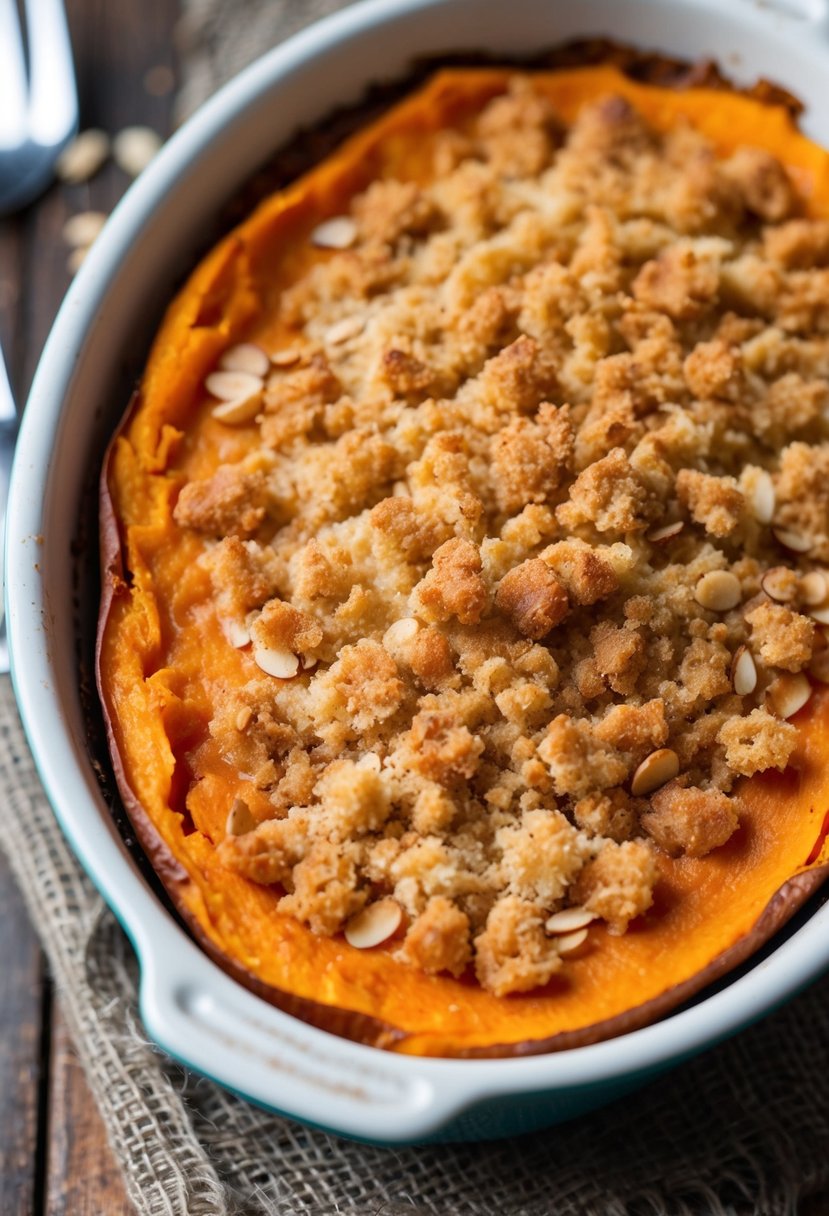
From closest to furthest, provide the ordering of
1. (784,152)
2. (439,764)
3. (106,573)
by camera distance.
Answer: (439,764) < (106,573) < (784,152)

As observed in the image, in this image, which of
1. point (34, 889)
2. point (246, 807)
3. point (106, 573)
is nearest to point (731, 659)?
point (246, 807)

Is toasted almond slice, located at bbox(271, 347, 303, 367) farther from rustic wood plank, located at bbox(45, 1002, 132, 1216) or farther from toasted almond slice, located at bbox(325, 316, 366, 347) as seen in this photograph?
rustic wood plank, located at bbox(45, 1002, 132, 1216)

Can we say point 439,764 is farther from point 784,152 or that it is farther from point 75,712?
point 784,152

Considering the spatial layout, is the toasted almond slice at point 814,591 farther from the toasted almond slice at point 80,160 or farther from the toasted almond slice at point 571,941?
the toasted almond slice at point 80,160

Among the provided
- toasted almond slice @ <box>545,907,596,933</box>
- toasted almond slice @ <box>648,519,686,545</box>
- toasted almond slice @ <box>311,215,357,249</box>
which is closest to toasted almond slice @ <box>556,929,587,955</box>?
toasted almond slice @ <box>545,907,596,933</box>

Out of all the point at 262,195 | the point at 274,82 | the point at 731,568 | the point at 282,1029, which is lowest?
Answer: the point at 282,1029

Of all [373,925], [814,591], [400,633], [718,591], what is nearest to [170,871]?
[373,925]
